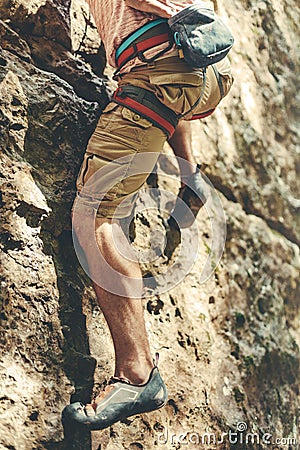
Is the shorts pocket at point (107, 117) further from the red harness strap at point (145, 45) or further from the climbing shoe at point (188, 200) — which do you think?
the climbing shoe at point (188, 200)

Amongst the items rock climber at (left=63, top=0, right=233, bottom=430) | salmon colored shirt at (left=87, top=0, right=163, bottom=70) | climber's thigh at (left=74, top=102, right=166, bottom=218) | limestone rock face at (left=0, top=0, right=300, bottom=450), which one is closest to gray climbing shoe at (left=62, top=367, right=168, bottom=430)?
rock climber at (left=63, top=0, right=233, bottom=430)

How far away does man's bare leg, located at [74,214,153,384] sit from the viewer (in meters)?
3.04

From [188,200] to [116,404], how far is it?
1.59 metres

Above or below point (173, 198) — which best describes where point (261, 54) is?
above

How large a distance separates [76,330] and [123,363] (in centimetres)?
34

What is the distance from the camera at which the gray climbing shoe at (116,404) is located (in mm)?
2891

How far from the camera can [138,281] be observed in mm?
3146

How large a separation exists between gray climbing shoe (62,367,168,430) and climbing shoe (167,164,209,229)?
1.27 m

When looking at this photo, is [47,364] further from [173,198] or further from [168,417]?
[173,198]

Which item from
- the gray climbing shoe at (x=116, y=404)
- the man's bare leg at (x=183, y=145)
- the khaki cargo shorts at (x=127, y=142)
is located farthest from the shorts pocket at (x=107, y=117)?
the gray climbing shoe at (x=116, y=404)

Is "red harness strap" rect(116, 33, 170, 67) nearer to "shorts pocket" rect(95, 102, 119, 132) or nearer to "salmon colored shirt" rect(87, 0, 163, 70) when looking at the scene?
"salmon colored shirt" rect(87, 0, 163, 70)

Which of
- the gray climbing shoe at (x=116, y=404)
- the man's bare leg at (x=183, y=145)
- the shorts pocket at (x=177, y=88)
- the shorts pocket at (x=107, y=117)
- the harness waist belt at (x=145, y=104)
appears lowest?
the gray climbing shoe at (x=116, y=404)

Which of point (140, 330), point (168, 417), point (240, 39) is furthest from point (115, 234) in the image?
point (240, 39)

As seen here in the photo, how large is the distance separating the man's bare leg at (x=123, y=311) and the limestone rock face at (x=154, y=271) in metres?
0.23
